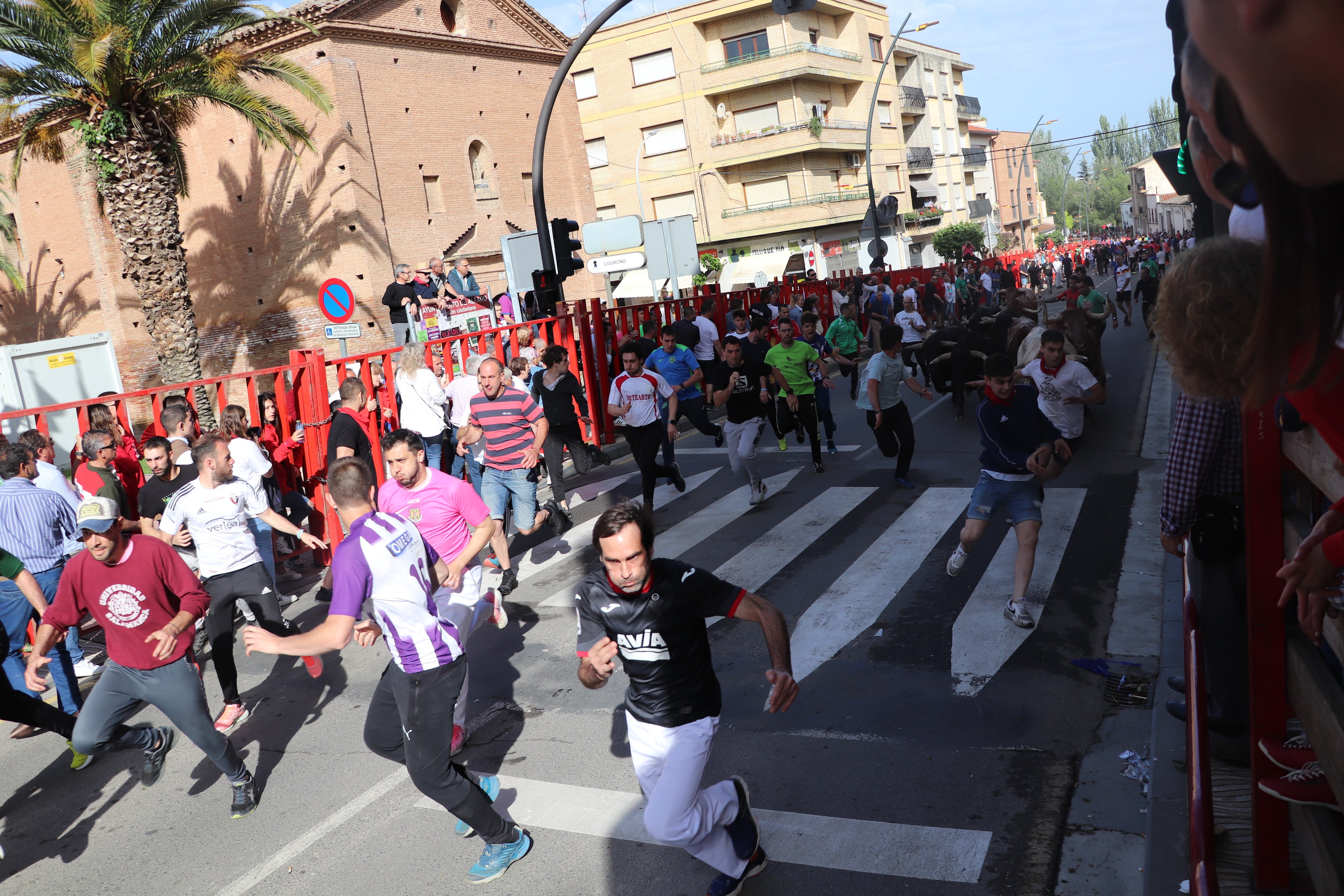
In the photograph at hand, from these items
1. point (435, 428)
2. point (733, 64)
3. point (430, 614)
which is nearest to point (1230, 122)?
point (430, 614)

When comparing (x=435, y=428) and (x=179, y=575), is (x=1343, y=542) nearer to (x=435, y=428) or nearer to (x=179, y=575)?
(x=179, y=575)

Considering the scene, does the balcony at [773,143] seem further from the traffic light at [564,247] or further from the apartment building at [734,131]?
the traffic light at [564,247]

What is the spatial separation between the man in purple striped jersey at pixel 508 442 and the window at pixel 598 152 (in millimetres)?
46264

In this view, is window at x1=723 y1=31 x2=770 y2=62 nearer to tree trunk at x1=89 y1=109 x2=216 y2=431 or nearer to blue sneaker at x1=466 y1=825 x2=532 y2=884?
tree trunk at x1=89 y1=109 x2=216 y2=431

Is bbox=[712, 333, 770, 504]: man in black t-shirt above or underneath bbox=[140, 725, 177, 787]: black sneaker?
above

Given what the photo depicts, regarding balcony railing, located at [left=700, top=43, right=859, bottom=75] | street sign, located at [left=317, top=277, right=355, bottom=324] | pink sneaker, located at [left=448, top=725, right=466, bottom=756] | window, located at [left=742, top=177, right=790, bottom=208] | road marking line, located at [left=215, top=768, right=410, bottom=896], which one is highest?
balcony railing, located at [left=700, top=43, right=859, bottom=75]

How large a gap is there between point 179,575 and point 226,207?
2662 cm

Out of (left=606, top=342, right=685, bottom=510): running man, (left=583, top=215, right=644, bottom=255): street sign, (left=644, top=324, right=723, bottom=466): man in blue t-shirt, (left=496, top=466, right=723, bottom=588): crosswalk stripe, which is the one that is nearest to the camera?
(left=496, top=466, right=723, bottom=588): crosswalk stripe

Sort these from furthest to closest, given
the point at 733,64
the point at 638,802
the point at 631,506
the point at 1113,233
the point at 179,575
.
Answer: the point at 1113,233 → the point at 733,64 → the point at 179,575 → the point at 638,802 → the point at 631,506

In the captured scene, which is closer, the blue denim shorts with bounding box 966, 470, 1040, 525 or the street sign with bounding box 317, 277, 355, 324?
the blue denim shorts with bounding box 966, 470, 1040, 525

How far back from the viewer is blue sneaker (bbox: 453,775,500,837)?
493 centimetres

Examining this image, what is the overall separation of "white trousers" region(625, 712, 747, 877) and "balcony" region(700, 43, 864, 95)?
1935 inches

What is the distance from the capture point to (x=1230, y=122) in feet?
2.78

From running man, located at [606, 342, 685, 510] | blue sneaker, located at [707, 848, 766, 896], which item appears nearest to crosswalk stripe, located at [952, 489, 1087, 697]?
blue sneaker, located at [707, 848, 766, 896]
